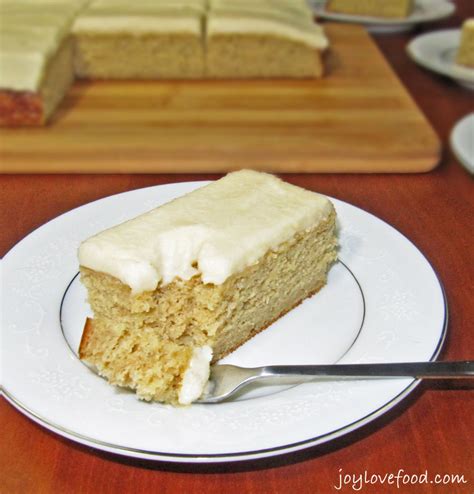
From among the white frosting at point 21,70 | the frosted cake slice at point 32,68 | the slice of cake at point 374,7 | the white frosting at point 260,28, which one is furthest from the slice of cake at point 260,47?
the slice of cake at point 374,7

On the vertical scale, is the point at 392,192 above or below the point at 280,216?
below

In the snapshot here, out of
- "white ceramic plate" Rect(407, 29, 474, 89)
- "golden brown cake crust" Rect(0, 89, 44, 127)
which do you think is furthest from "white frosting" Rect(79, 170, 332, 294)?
"white ceramic plate" Rect(407, 29, 474, 89)

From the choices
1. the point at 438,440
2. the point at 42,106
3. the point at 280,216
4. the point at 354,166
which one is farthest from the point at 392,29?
the point at 438,440

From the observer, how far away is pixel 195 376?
1.00m

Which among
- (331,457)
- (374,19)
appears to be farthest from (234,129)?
(374,19)

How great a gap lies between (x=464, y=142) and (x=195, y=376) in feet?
3.79

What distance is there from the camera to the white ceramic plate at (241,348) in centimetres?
90

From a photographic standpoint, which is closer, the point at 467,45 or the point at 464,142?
the point at 464,142

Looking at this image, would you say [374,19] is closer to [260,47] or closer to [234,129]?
[260,47]

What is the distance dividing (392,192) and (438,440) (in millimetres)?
840

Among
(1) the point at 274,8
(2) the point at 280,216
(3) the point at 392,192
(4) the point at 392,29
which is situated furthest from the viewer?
(4) the point at 392,29

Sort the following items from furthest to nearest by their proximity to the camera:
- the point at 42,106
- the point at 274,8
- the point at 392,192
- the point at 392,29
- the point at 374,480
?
the point at 392,29 < the point at 274,8 < the point at 42,106 < the point at 392,192 < the point at 374,480

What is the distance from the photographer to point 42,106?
1.97 meters

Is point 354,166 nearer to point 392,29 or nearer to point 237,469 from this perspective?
point 237,469
